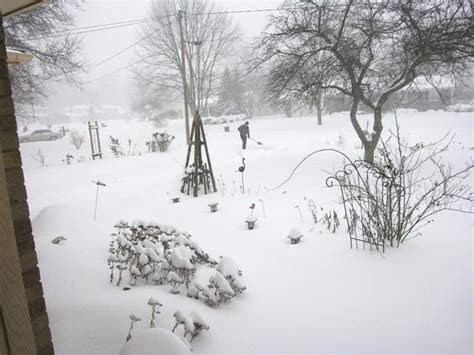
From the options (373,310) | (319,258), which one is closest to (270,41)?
(319,258)

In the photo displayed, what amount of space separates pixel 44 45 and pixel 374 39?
8706mm

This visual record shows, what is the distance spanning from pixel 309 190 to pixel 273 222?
180 cm

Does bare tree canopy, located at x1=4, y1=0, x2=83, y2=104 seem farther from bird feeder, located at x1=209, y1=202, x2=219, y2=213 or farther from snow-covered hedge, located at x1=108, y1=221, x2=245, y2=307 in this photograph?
snow-covered hedge, located at x1=108, y1=221, x2=245, y2=307

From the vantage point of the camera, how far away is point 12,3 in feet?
4.52

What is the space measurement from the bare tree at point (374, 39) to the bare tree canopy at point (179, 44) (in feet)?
31.5

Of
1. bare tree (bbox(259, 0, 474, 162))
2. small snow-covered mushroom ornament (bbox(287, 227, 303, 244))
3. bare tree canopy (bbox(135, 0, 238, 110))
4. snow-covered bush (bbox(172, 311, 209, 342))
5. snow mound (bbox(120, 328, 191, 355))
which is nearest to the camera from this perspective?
snow mound (bbox(120, 328, 191, 355))

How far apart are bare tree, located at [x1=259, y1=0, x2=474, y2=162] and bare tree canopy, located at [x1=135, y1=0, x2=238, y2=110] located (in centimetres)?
960

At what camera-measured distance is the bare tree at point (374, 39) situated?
6.50 meters

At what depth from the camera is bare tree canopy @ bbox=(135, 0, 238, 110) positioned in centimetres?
1622

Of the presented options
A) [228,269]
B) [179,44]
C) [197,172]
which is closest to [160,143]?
[197,172]

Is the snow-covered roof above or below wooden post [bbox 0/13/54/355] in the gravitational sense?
above

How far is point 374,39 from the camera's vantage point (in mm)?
7367

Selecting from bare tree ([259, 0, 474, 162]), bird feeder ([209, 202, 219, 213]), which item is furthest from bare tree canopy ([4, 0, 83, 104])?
bird feeder ([209, 202, 219, 213])

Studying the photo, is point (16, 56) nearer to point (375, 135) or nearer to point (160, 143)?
point (375, 135)
